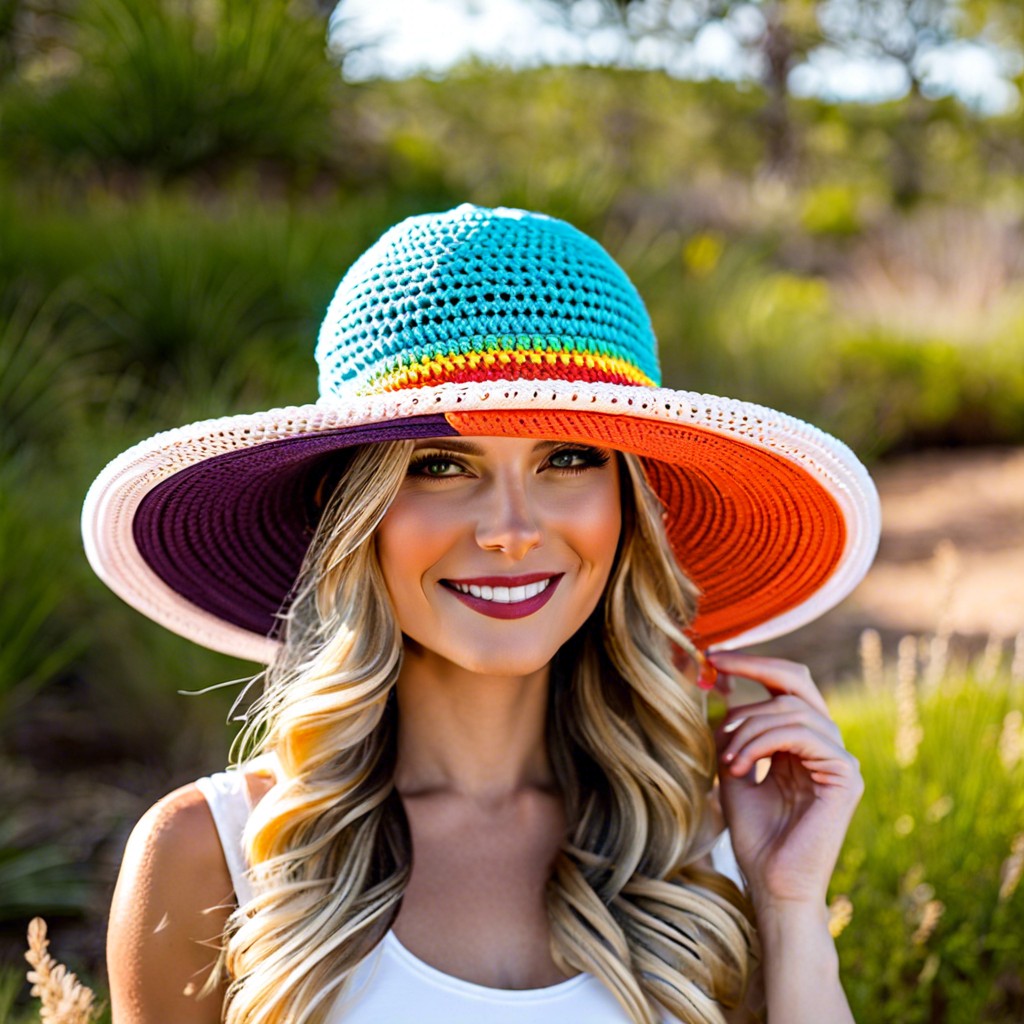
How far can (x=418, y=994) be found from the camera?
1902mm

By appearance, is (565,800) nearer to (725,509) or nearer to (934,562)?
(725,509)

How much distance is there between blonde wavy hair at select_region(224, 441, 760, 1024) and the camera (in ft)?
6.39

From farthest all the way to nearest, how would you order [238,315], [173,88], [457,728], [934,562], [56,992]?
[173,88]
[934,562]
[238,315]
[457,728]
[56,992]

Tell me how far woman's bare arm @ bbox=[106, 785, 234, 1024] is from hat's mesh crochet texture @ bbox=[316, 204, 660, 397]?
2.28 feet

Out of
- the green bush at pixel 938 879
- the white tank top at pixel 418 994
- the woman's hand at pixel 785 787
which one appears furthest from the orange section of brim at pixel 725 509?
the white tank top at pixel 418 994

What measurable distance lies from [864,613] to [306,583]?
4753 millimetres

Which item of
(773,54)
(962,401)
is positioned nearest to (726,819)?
(962,401)

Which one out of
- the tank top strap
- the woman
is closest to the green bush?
the woman

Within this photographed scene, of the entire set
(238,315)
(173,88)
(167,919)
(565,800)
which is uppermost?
(173,88)

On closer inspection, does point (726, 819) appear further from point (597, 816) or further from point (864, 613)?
point (864, 613)

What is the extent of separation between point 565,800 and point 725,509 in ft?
1.90

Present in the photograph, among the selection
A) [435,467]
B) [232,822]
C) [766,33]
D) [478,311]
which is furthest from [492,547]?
[766,33]

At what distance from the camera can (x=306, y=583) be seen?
2230mm

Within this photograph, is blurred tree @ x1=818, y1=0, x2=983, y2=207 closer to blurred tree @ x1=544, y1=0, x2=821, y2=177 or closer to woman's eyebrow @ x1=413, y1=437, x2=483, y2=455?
blurred tree @ x1=544, y1=0, x2=821, y2=177
